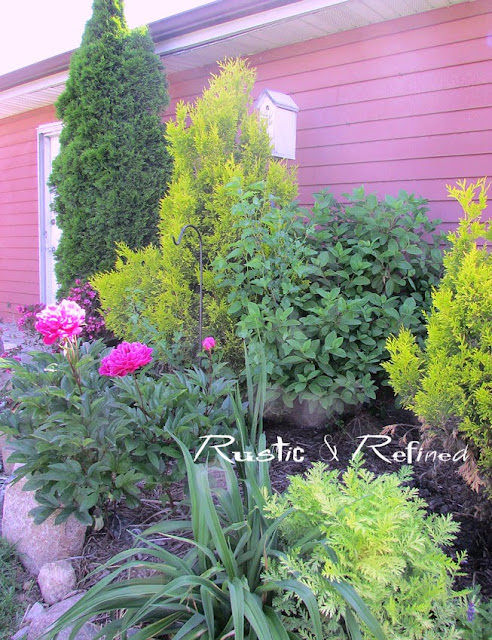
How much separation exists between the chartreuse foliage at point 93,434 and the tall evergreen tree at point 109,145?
2.75 m

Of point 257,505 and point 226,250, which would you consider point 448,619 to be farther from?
point 226,250

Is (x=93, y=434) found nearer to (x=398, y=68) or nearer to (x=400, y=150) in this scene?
(x=400, y=150)

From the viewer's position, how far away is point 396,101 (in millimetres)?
3834

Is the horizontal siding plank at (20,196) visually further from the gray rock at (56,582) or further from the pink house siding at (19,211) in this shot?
the gray rock at (56,582)

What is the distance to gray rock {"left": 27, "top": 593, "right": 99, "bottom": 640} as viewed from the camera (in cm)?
170

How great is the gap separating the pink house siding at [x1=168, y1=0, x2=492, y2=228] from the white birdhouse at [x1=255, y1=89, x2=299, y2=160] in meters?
0.52

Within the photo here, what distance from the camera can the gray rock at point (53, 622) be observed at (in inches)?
66.8

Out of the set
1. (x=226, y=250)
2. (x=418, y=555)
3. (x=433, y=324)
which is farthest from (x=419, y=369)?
(x=226, y=250)

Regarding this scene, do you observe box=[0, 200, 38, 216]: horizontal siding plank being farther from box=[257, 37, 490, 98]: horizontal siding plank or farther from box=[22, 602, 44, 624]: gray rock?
box=[22, 602, 44, 624]: gray rock

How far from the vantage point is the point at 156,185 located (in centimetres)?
489

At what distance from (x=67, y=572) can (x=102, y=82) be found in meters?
4.19

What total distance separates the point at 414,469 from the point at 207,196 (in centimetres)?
191

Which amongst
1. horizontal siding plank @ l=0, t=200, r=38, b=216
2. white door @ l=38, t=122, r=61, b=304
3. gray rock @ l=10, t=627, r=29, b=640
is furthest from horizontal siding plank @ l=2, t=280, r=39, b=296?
gray rock @ l=10, t=627, r=29, b=640

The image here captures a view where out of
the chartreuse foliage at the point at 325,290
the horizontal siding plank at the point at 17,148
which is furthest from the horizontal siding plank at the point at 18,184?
the chartreuse foliage at the point at 325,290
